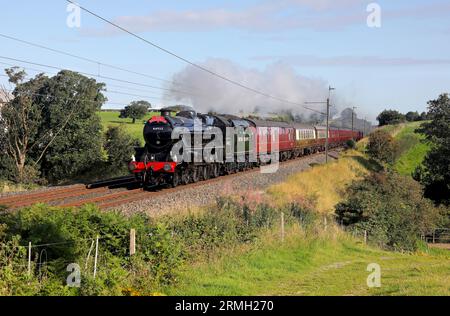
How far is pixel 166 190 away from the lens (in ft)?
80.7

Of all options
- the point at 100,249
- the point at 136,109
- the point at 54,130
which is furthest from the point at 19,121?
the point at 136,109

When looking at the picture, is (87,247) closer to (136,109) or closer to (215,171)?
(215,171)

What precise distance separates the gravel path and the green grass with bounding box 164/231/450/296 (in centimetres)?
418

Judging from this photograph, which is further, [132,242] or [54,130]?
[54,130]

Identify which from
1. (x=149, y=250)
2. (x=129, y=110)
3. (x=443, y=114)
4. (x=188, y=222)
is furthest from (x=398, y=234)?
(x=129, y=110)

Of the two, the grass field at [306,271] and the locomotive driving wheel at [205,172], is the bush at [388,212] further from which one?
the locomotive driving wheel at [205,172]

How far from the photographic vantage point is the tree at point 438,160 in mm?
56000

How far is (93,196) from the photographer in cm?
2270

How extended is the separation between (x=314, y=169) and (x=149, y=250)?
31084mm

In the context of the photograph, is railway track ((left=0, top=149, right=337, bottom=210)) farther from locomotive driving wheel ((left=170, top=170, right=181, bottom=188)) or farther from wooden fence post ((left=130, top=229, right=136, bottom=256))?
wooden fence post ((left=130, top=229, right=136, bottom=256))

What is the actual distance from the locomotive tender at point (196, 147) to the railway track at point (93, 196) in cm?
99

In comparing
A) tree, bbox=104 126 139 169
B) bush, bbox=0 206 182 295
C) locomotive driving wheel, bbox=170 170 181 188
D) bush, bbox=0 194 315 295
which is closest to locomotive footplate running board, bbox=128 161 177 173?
locomotive driving wheel, bbox=170 170 181 188

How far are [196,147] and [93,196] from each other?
21.9 ft
